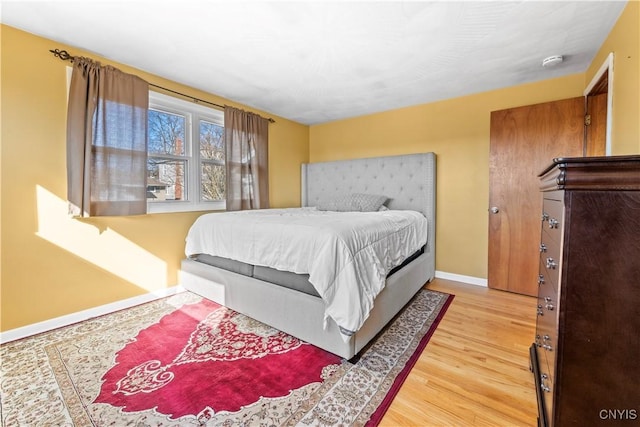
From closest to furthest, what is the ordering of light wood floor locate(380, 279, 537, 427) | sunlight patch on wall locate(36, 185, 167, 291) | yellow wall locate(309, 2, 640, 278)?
light wood floor locate(380, 279, 537, 427) < sunlight patch on wall locate(36, 185, 167, 291) < yellow wall locate(309, 2, 640, 278)

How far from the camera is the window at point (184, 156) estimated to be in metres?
2.71

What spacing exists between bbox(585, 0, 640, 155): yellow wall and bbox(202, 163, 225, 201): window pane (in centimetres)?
357

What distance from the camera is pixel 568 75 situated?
260cm

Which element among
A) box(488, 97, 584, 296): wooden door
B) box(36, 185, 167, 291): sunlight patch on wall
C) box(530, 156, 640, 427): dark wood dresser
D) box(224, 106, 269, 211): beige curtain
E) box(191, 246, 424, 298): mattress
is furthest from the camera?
box(224, 106, 269, 211): beige curtain

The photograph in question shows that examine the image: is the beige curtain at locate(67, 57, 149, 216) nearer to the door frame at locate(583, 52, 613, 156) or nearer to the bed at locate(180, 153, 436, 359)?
the bed at locate(180, 153, 436, 359)

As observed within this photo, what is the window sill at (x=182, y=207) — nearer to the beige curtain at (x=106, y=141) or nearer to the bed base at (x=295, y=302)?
the beige curtain at (x=106, y=141)

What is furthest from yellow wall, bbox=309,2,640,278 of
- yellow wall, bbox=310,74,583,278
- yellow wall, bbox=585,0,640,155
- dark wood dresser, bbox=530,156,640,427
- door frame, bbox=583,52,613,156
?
dark wood dresser, bbox=530,156,640,427

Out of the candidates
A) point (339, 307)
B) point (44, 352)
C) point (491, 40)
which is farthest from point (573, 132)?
point (44, 352)

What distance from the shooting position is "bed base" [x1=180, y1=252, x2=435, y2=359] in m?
1.69

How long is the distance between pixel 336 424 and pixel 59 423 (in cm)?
132

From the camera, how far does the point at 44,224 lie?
2.05 meters

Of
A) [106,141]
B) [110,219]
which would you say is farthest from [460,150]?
[110,219]

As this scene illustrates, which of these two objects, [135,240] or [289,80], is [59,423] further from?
[289,80]

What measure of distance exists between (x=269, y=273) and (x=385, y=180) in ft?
7.13
